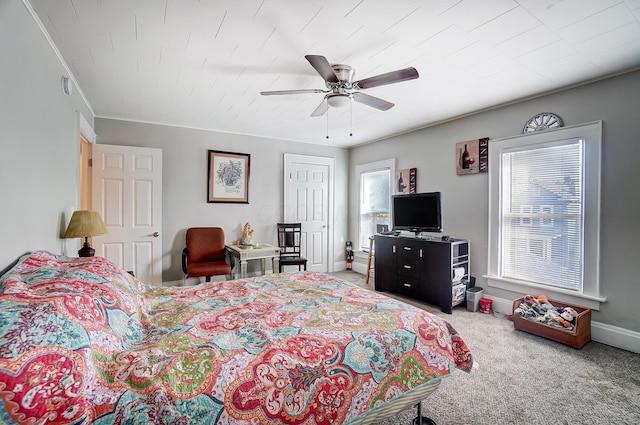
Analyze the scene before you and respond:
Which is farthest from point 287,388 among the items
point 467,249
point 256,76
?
point 467,249

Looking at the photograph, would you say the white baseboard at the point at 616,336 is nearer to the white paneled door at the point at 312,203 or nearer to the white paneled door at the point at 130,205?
the white paneled door at the point at 312,203

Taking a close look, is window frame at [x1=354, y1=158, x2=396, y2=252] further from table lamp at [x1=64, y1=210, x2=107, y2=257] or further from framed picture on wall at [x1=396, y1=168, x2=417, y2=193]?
table lamp at [x1=64, y1=210, x2=107, y2=257]

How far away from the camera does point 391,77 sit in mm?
2080

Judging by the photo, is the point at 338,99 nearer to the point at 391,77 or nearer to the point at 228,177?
the point at 391,77

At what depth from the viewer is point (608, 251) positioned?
2590mm

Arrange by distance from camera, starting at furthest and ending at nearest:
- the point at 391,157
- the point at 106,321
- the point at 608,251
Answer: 1. the point at 391,157
2. the point at 608,251
3. the point at 106,321

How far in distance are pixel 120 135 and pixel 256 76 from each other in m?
2.52

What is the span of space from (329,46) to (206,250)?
130 inches

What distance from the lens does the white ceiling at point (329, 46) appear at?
1739 millimetres

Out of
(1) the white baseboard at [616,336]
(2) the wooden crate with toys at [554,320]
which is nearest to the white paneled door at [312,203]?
(2) the wooden crate with toys at [554,320]

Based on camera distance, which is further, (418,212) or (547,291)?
(418,212)

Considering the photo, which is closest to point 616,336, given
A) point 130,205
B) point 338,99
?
point 338,99

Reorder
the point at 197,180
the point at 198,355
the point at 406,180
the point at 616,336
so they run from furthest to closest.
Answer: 1. the point at 406,180
2. the point at 197,180
3. the point at 616,336
4. the point at 198,355

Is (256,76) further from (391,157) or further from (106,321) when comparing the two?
(391,157)
